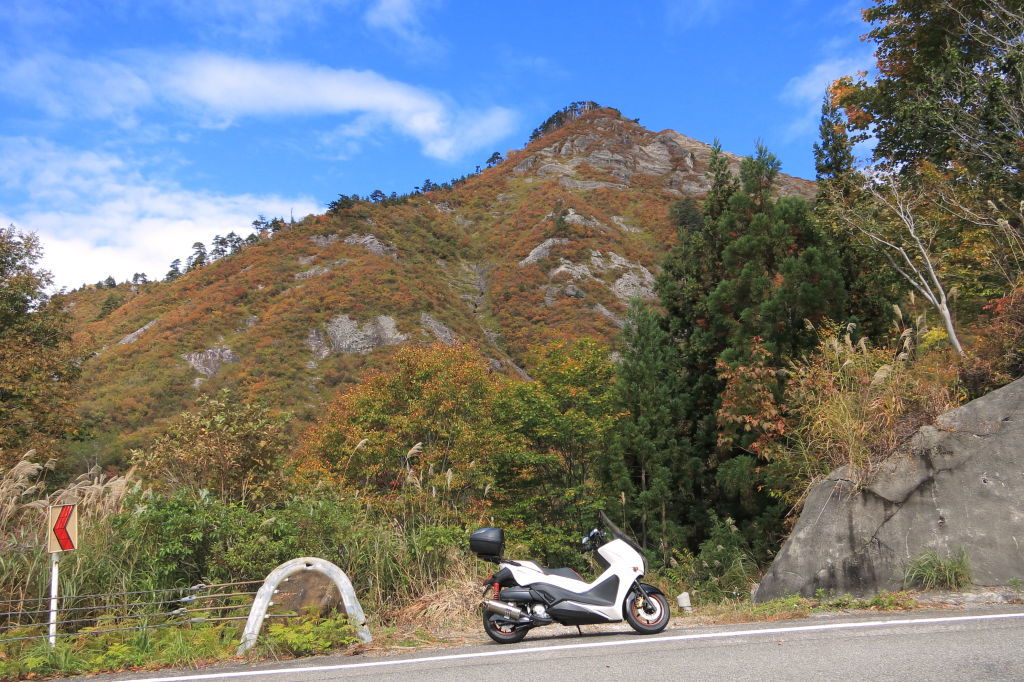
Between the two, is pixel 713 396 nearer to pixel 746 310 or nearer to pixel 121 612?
pixel 746 310

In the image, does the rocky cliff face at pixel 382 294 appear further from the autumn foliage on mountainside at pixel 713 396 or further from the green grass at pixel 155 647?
the green grass at pixel 155 647

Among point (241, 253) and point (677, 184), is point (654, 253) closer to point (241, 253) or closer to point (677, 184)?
point (677, 184)

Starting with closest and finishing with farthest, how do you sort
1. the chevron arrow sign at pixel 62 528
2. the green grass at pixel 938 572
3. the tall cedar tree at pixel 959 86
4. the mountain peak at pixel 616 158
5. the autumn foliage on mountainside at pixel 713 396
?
the chevron arrow sign at pixel 62 528 → the green grass at pixel 938 572 → the autumn foliage on mountainside at pixel 713 396 → the tall cedar tree at pixel 959 86 → the mountain peak at pixel 616 158

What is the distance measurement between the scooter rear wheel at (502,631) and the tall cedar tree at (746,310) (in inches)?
290

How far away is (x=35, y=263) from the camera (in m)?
23.3

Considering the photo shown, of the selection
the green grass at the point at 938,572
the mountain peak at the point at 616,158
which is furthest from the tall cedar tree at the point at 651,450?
the mountain peak at the point at 616,158

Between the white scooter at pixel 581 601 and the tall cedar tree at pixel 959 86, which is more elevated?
the tall cedar tree at pixel 959 86

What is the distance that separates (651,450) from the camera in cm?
1673

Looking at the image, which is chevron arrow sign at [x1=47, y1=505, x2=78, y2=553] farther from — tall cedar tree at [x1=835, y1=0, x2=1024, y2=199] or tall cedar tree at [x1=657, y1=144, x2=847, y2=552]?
tall cedar tree at [x1=835, y1=0, x2=1024, y2=199]

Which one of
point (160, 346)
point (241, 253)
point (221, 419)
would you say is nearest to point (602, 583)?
point (221, 419)

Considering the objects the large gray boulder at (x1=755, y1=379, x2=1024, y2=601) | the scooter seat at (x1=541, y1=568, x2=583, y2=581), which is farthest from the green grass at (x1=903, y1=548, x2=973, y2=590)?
the scooter seat at (x1=541, y1=568, x2=583, y2=581)

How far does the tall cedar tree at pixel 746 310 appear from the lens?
41.4 ft

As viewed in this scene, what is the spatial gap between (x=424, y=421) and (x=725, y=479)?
10.4m

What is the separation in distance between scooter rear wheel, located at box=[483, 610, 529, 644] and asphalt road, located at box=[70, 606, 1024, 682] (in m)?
0.10
